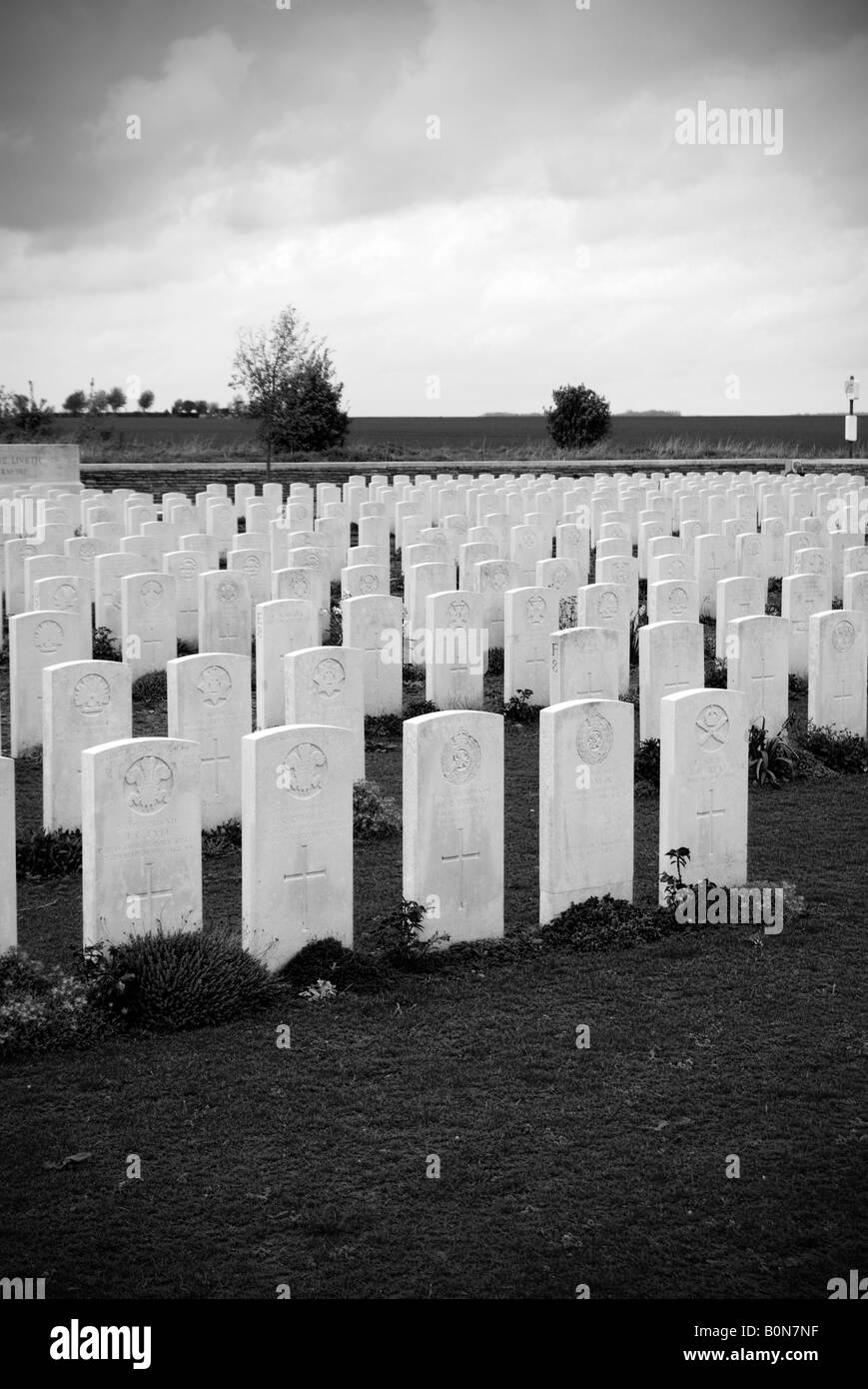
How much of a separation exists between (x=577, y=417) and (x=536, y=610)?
29091mm

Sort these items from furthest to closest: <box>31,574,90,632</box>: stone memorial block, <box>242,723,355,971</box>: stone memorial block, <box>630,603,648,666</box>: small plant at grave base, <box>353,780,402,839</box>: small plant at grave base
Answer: <box>630,603,648,666</box>: small plant at grave base < <box>31,574,90,632</box>: stone memorial block < <box>353,780,402,839</box>: small plant at grave base < <box>242,723,355,971</box>: stone memorial block

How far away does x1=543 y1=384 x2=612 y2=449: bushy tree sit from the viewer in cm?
4122

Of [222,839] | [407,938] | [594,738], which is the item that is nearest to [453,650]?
[222,839]

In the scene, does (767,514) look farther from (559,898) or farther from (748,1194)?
(748,1194)

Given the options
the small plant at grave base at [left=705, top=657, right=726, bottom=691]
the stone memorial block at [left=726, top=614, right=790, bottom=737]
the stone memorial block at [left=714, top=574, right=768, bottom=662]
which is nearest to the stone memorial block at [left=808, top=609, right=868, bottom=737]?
the stone memorial block at [left=726, top=614, right=790, bottom=737]

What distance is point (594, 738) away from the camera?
7996 mm

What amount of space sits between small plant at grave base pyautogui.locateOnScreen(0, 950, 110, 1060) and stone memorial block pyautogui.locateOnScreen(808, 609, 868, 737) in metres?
7.13

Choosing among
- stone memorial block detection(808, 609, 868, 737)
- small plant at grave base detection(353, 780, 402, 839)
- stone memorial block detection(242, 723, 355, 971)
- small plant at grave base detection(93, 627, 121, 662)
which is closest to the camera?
stone memorial block detection(242, 723, 355, 971)

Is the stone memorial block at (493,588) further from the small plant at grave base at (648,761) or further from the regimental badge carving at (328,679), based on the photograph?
the regimental badge carving at (328,679)

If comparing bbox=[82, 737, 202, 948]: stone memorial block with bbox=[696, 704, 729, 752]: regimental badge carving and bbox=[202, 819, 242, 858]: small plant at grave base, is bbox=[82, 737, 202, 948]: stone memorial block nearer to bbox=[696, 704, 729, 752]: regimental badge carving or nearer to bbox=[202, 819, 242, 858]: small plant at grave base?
bbox=[202, 819, 242, 858]: small plant at grave base

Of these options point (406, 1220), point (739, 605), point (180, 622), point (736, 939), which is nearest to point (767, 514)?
point (739, 605)

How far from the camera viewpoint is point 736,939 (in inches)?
309

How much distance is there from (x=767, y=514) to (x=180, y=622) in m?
11.8

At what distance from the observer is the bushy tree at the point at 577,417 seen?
135ft
